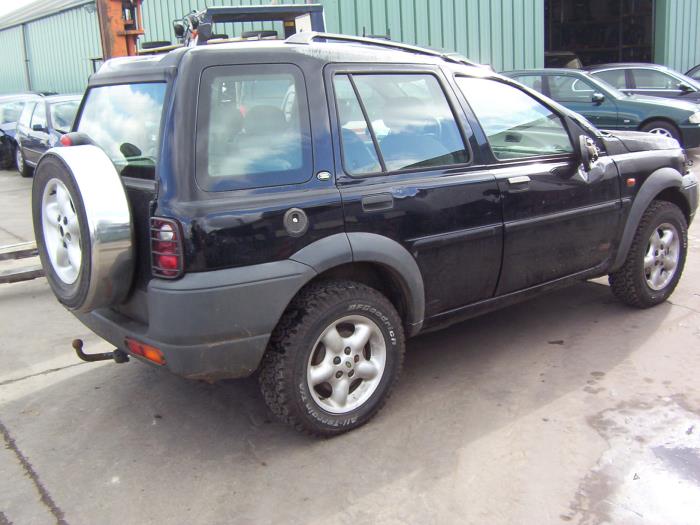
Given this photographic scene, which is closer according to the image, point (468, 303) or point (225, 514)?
point (225, 514)

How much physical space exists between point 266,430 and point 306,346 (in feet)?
2.08

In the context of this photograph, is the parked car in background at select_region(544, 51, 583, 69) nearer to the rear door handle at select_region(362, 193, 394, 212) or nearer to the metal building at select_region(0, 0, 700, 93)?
the metal building at select_region(0, 0, 700, 93)

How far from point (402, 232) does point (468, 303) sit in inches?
27.5

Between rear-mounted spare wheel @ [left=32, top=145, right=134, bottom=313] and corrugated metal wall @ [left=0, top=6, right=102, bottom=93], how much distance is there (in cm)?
1597

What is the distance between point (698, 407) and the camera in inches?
139

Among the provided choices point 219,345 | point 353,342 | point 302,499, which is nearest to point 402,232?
point 353,342

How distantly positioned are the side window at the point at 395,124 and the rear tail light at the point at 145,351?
1.20 m

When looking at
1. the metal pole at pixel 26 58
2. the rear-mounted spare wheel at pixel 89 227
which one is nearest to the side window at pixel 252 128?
the rear-mounted spare wheel at pixel 89 227

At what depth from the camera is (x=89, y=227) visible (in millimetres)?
2896

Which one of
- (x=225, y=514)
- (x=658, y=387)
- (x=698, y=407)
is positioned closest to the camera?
(x=225, y=514)

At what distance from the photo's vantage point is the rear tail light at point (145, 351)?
2967mm

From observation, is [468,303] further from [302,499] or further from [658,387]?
[302,499]

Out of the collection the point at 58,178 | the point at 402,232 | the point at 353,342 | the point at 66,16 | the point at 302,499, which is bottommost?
the point at 302,499

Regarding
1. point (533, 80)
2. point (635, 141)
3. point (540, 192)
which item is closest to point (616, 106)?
point (533, 80)
